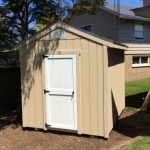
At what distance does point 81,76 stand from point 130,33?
11.5 meters

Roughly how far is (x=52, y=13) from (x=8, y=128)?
5.00m

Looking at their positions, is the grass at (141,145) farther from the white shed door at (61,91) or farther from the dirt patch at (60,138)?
the white shed door at (61,91)

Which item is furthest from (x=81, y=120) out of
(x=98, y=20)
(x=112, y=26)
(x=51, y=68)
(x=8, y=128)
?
(x=98, y=20)

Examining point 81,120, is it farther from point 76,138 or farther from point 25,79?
point 25,79

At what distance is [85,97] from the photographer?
5707 millimetres

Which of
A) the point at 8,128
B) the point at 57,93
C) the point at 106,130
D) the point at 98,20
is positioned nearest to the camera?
the point at 106,130

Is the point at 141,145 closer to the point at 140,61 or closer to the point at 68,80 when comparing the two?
the point at 68,80

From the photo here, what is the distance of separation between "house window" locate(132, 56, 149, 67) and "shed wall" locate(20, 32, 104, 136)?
1147cm

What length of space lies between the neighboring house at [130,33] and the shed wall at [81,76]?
10.0 meters

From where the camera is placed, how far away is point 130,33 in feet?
53.3

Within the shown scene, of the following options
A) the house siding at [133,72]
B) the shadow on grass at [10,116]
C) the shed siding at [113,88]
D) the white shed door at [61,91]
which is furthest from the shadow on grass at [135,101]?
the house siding at [133,72]

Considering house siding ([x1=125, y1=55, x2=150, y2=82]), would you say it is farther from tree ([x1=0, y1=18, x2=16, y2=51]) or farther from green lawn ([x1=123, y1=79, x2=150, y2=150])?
tree ([x1=0, y1=18, x2=16, y2=51])

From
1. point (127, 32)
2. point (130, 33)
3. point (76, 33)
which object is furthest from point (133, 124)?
point (130, 33)

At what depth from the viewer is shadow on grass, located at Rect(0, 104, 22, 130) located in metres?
7.22
